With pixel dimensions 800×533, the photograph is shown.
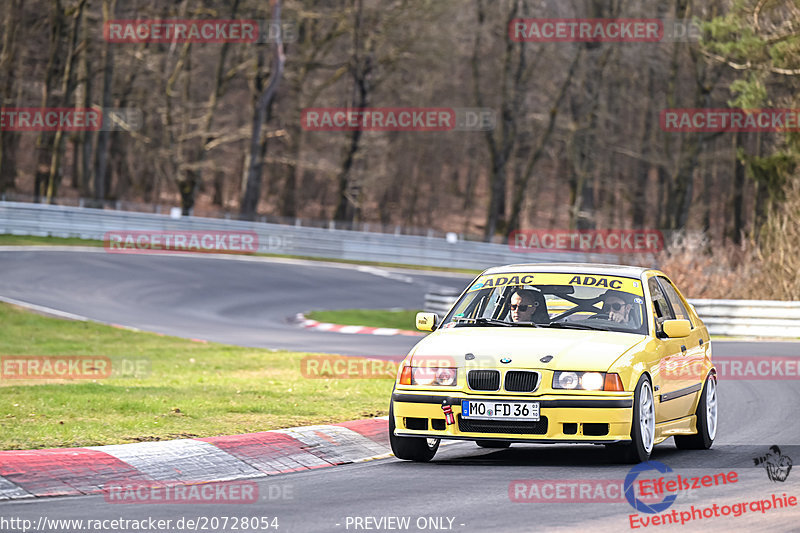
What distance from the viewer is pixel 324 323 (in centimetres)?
2792

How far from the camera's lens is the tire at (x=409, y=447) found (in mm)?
9258

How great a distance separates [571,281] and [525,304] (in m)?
0.45

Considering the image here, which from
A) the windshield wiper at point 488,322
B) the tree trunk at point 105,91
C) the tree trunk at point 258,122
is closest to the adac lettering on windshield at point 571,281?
the windshield wiper at point 488,322

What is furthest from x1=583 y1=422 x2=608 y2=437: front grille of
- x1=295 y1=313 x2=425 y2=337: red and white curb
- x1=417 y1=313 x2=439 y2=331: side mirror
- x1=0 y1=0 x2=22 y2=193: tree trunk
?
x1=0 y1=0 x2=22 y2=193: tree trunk

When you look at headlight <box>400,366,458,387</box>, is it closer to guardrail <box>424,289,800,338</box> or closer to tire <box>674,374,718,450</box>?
tire <box>674,374,718,450</box>

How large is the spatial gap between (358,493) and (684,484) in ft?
7.11

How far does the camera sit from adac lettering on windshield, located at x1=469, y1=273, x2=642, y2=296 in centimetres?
1013

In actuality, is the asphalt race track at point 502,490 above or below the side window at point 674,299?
below

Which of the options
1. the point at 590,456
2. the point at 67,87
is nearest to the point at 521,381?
the point at 590,456

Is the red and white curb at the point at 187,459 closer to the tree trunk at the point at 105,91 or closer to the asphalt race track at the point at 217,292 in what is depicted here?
the asphalt race track at the point at 217,292

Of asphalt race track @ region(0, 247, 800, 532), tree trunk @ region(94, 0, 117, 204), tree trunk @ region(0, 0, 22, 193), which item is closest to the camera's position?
asphalt race track @ region(0, 247, 800, 532)

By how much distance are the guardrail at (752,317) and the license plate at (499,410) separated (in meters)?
18.1

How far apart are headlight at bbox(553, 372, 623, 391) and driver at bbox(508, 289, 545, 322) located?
1239mm

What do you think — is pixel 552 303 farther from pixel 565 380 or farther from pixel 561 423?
pixel 561 423
